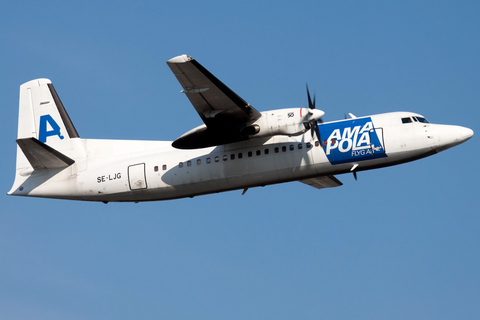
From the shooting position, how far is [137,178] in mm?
24828

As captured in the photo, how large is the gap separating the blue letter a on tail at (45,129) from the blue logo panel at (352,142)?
1244cm

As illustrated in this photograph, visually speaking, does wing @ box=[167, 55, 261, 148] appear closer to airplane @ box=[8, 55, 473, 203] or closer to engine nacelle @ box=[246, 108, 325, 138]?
airplane @ box=[8, 55, 473, 203]

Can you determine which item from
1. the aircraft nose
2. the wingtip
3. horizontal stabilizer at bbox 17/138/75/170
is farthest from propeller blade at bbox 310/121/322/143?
horizontal stabilizer at bbox 17/138/75/170

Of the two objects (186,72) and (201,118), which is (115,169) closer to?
(201,118)

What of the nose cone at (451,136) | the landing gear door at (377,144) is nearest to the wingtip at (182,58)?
the landing gear door at (377,144)

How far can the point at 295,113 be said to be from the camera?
21.6m

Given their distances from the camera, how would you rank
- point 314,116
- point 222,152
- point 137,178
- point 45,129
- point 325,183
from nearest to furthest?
point 314,116 → point 222,152 → point 137,178 → point 325,183 → point 45,129

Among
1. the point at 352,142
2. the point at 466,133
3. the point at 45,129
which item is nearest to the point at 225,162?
the point at 352,142

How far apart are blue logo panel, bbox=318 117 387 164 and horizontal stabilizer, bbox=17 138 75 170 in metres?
11.2

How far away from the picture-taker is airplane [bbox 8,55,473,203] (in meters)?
21.9

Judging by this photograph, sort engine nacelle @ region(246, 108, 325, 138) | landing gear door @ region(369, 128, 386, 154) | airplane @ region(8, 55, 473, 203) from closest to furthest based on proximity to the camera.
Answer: engine nacelle @ region(246, 108, 325, 138) → airplane @ region(8, 55, 473, 203) → landing gear door @ region(369, 128, 386, 154)

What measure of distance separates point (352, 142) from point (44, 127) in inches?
561

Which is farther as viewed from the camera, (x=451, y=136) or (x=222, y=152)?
(x=222, y=152)

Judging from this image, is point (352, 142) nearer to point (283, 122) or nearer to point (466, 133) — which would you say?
point (283, 122)
